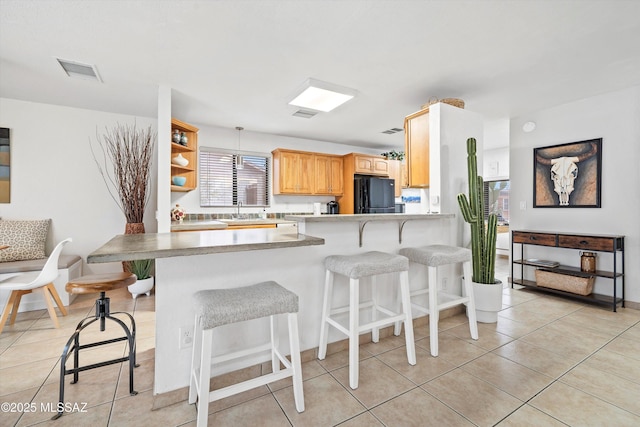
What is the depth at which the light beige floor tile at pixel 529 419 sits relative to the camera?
4.74 ft

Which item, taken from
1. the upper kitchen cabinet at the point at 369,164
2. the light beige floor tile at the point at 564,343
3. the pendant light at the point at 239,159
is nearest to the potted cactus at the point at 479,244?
the light beige floor tile at the point at 564,343

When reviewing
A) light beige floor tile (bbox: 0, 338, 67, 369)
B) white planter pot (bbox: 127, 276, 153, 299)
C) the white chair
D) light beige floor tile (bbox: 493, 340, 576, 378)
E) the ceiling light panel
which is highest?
the ceiling light panel

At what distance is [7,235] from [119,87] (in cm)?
212

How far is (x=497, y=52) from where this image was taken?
7.80 ft

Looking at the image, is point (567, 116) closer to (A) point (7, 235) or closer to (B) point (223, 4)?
(B) point (223, 4)

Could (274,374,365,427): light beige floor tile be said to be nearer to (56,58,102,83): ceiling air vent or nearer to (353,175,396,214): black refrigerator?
(56,58,102,83): ceiling air vent

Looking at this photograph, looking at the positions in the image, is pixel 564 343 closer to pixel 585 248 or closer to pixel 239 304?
pixel 585 248

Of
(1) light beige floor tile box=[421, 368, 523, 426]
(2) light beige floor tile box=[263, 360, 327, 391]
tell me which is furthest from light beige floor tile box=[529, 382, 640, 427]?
(2) light beige floor tile box=[263, 360, 327, 391]

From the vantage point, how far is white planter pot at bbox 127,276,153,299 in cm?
344

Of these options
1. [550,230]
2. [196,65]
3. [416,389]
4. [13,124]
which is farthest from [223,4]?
[550,230]

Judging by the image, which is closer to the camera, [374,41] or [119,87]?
[374,41]

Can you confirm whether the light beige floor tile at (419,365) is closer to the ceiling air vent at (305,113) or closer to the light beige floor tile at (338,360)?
the light beige floor tile at (338,360)

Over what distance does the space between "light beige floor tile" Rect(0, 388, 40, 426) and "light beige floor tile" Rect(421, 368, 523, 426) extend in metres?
2.24

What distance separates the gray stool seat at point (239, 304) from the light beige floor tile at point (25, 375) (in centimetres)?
132
